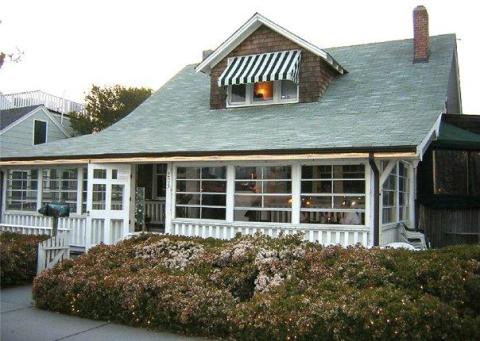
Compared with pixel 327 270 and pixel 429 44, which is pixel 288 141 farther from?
pixel 429 44

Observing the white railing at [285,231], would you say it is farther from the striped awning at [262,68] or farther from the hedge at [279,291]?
the striped awning at [262,68]

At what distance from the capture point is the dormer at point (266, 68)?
15.5 metres

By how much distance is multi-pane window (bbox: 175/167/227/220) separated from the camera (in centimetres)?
1329

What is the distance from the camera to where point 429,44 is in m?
17.1

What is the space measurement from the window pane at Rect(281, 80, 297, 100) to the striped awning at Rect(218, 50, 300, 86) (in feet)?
1.83

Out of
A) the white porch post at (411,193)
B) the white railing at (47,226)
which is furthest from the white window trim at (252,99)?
the white railing at (47,226)

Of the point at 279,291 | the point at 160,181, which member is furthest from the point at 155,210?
the point at 279,291

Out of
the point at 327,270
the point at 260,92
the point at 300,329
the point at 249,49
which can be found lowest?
the point at 300,329

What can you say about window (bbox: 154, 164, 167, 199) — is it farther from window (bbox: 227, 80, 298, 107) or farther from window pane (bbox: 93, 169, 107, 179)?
window pane (bbox: 93, 169, 107, 179)

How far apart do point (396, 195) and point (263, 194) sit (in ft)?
11.5

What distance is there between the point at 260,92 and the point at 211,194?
15.5 ft

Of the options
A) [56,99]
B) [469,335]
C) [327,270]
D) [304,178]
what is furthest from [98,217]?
[56,99]

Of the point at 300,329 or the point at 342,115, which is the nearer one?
the point at 300,329

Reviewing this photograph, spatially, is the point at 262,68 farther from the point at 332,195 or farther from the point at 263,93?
the point at 332,195
